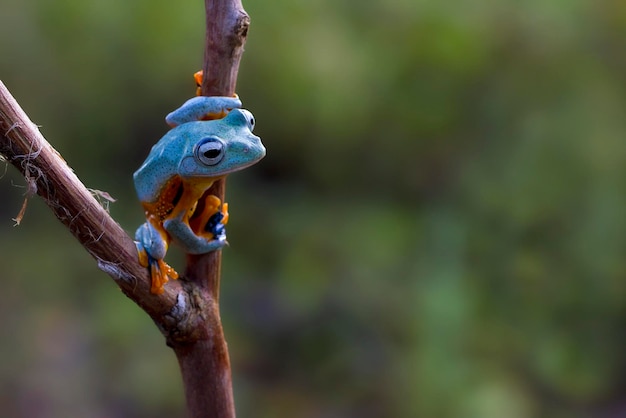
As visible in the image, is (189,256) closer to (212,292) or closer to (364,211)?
(212,292)

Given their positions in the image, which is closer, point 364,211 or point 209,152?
point 209,152

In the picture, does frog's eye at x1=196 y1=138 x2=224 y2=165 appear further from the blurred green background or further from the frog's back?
the blurred green background

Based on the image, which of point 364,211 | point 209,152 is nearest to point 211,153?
point 209,152

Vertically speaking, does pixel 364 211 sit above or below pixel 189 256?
above

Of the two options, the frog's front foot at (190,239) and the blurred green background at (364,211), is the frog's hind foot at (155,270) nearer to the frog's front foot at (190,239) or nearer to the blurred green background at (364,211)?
the frog's front foot at (190,239)

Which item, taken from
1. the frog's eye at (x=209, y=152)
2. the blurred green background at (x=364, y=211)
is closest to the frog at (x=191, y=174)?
the frog's eye at (x=209, y=152)

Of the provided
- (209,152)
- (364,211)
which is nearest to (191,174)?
(209,152)
